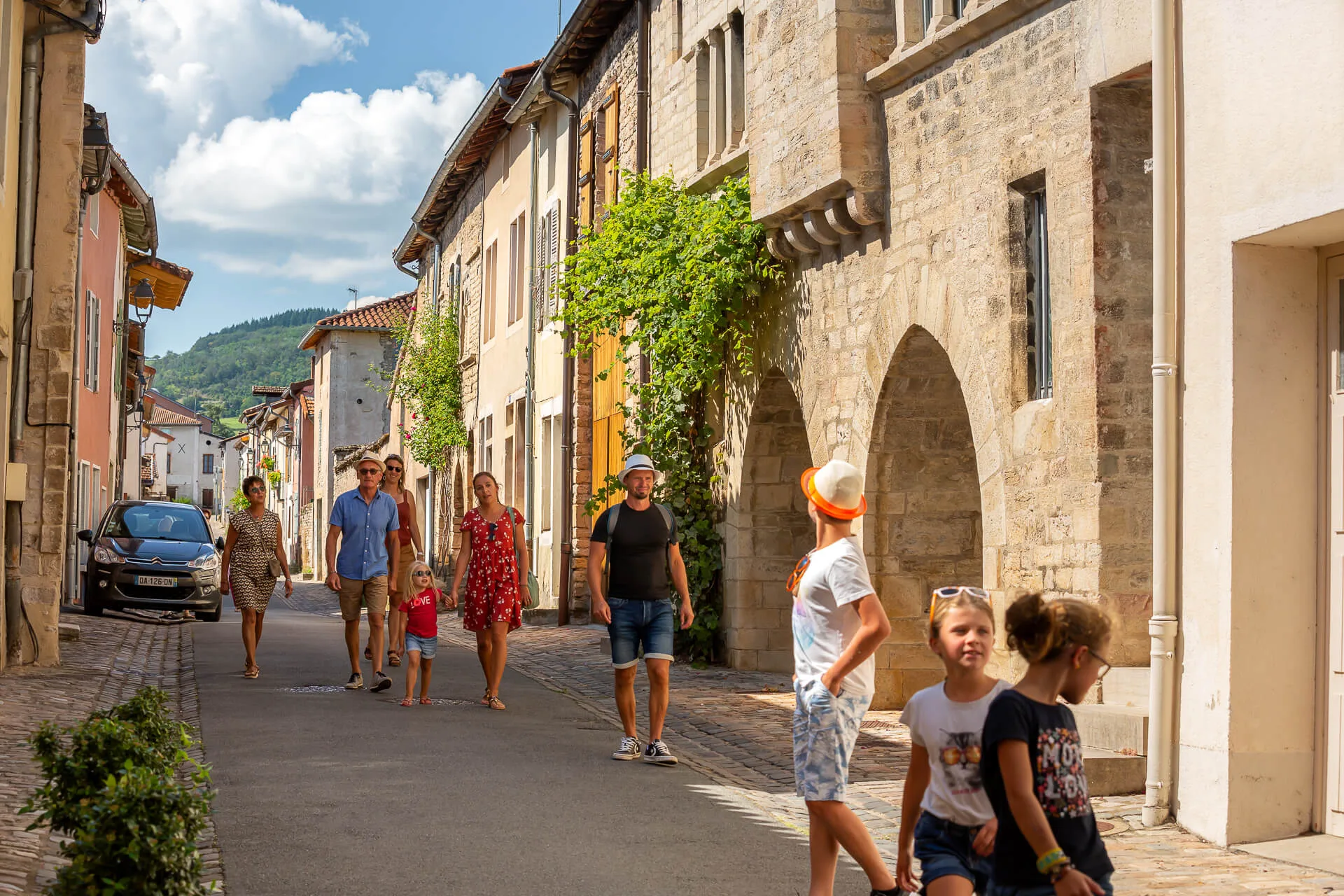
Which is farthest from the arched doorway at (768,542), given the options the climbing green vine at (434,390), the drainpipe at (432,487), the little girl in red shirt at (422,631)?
the climbing green vine at (434,390)

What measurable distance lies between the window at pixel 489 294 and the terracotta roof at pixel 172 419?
80.5 metres

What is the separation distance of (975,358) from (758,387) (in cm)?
424

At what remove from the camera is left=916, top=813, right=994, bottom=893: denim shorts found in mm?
3963

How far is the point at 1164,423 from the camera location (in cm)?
746

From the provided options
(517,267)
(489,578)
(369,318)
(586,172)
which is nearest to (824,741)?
(489,578)

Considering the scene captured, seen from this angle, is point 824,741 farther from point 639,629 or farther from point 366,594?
point 366,594

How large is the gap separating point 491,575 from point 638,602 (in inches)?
85.8

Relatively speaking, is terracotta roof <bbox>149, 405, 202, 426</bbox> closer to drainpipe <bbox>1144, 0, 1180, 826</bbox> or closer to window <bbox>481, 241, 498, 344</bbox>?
window <bbox>481, 241, 498, 344</bbox>

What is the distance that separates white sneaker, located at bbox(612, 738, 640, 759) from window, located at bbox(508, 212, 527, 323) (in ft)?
54.0

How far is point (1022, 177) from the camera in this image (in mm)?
9797

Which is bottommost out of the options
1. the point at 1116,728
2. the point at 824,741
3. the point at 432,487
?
the point at 1116,728

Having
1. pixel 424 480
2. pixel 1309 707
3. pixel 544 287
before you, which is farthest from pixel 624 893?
pixel 424 480

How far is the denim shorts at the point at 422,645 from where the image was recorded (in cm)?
1124

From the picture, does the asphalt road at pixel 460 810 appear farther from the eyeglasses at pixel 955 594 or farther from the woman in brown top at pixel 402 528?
the eyeglasses at pixel 955 594
